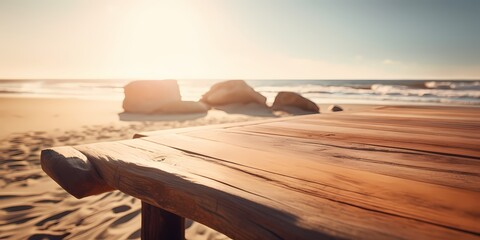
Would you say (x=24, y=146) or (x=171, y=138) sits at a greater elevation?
(x=171, y=138)

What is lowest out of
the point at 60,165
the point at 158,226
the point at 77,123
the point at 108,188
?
the point at 77,123

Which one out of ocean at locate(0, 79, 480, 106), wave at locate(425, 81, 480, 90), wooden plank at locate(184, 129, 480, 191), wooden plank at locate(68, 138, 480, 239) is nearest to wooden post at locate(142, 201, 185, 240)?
wooden plank at locate(68, 138, 480, 239)

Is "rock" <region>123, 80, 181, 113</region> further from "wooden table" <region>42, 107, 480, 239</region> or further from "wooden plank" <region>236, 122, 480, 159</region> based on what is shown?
"wooden table" <region>42, 107, 480, 239</region>

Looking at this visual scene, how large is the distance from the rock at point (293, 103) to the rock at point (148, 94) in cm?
342

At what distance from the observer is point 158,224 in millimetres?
1165

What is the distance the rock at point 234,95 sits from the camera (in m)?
10.6

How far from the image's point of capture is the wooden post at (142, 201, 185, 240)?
3.82ft

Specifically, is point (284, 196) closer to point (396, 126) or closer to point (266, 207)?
point (266, 207)

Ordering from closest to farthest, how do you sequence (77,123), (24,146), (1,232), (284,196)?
(284,196) → (1,232) → (24,146) → (77,123)

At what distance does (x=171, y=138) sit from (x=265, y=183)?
708mm

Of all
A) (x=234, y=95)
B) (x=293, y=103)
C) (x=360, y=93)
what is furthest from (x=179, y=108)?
(x=360, y=93)

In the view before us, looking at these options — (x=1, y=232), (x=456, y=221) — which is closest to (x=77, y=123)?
(x=1, y=232)

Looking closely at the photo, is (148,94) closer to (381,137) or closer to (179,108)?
(179,108)

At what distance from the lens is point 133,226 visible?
208 centimetres
